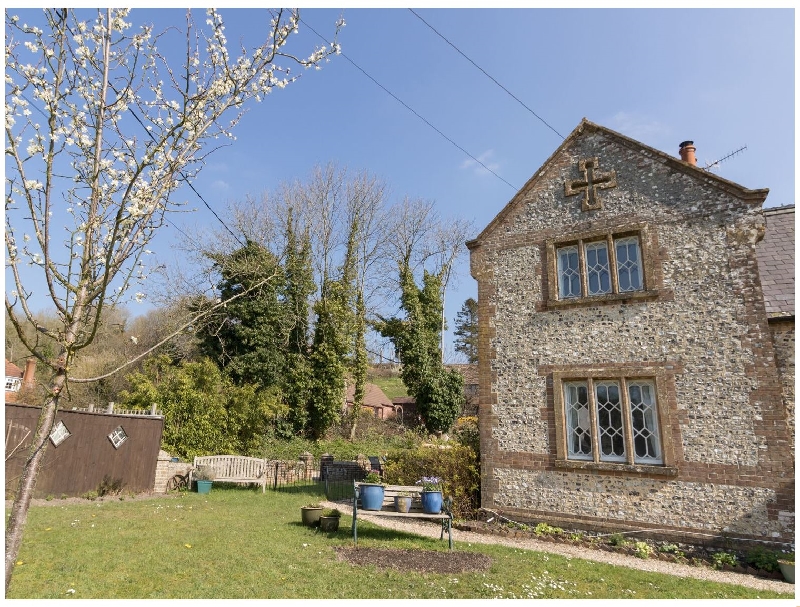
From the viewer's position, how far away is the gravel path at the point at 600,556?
24.8 ft

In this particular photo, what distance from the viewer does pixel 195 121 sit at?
159 inches

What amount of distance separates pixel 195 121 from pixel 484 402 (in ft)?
29.4

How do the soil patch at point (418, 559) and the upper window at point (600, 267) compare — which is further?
the upper window at point (600, 267)

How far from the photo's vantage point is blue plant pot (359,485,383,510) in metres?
9.11

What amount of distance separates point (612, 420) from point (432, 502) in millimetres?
4085

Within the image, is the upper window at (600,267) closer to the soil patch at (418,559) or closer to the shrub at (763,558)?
the shrub at (763,558)

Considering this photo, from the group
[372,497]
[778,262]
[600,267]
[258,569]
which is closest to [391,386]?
[600,267]

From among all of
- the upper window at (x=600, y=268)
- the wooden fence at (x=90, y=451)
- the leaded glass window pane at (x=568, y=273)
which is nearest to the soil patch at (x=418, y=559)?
the upper window at (x=600, y=268)

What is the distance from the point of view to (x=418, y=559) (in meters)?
7.78

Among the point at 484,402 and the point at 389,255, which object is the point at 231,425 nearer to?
the point at 484,402

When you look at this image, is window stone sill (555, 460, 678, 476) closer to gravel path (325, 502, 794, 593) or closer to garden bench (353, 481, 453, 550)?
gravel path (325, 502, 794, 593)

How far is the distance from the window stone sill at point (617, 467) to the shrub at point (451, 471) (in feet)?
7.24

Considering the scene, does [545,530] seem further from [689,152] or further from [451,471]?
[689,152]

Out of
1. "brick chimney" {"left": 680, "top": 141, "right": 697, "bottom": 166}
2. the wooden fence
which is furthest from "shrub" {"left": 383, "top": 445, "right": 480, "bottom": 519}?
"brick chimney" {"left": 680, "top": 141, "right": 697, "bottom": 166}
